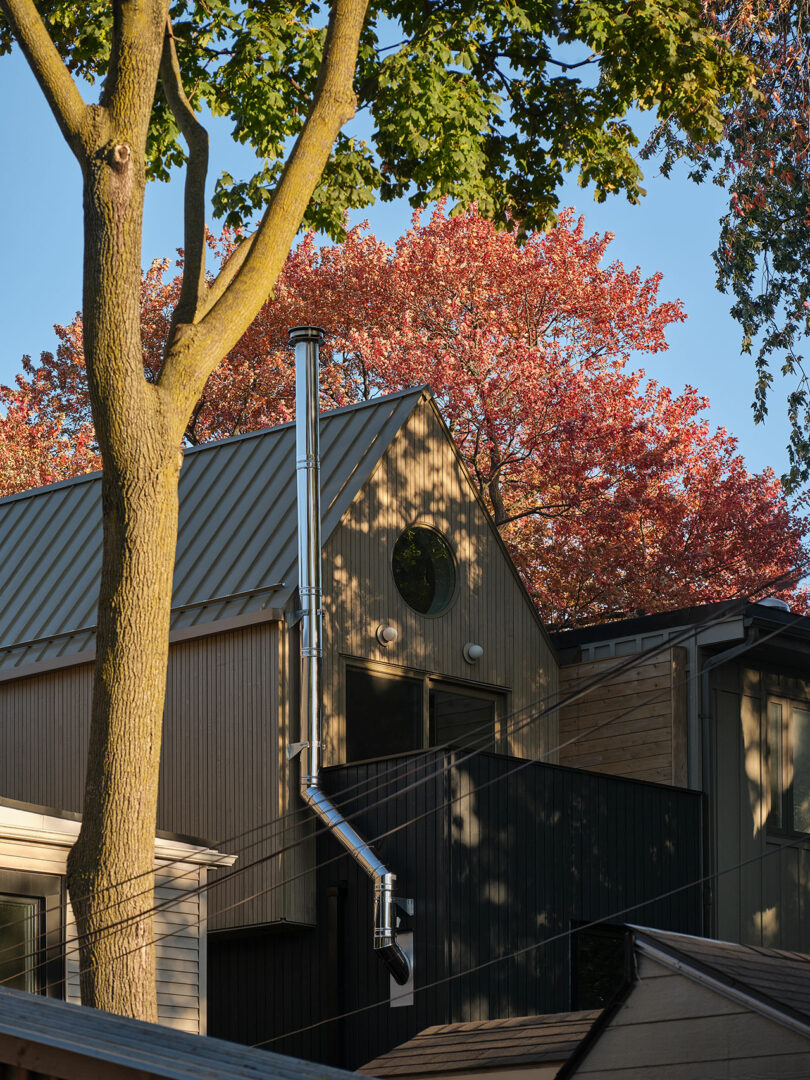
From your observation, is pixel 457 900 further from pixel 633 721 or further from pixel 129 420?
pixel 129 420

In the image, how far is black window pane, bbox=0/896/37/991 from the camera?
11.4m

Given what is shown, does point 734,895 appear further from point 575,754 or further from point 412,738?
point 412,738

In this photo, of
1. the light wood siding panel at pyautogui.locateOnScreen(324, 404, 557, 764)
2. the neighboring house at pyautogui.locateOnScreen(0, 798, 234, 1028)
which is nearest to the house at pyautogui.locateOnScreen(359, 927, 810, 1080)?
the neighboring house at pyautogui.locateOnScreen(0, 798, 234, 1028)

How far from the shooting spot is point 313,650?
13.7 m

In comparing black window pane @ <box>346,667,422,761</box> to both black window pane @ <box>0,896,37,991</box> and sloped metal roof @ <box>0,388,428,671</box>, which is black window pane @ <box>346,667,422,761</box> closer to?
sloped metal roof @ <box>0,388,428,671</box>

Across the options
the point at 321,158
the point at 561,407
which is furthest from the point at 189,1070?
the point at 561,407

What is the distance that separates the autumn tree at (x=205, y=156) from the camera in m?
8.66

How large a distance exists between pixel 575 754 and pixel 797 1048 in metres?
8.93

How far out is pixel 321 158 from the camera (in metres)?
10.2

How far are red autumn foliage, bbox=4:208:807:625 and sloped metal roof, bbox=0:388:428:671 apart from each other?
924 cm

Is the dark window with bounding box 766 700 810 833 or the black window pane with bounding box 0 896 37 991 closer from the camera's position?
the black window pane with bounding box 0 896 37 991

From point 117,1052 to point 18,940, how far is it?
709 cm

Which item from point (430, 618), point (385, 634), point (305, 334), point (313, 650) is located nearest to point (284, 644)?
point (313, 650)

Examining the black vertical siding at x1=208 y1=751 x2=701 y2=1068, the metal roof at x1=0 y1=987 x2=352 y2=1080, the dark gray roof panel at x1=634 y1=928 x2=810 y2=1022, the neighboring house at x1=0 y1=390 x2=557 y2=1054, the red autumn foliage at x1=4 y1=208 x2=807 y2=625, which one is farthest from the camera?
the red autumn foliage at x1=4 y1=208 x2=807 y2=625
